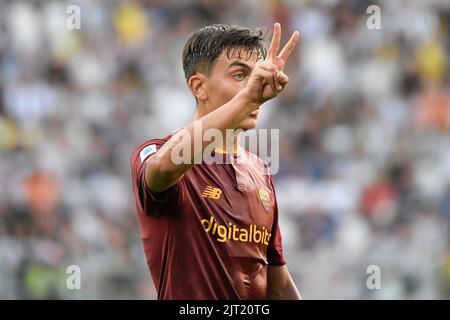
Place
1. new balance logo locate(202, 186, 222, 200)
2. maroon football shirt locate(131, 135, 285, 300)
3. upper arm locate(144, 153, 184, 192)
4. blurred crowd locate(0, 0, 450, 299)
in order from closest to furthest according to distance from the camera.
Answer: upper arm locate(144, 153, 184, 192), maroon football shirt locate(131, 135, 285, 300), new balance logo locate(202, 186, 222, 200), blurred crowd locate(0, 0, 450, 299)

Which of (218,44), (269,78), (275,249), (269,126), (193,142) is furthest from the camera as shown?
(269,126)

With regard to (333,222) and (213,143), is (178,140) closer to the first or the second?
(213,143)

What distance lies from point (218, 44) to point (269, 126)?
7489mm

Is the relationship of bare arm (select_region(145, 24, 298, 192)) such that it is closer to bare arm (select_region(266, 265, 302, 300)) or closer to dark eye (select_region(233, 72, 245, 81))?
dark eye (select_region(233, 72, 245, 81))

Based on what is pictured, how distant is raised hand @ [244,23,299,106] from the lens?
3.97m

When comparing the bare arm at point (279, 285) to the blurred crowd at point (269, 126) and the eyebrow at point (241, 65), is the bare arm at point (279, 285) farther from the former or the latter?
the blurred crowd at point (269, 126)

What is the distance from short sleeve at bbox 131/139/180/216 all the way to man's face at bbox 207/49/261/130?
426 millimetres

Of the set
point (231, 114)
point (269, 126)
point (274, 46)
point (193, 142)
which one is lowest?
point (269, 126)

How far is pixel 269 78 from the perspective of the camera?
397 centimetres

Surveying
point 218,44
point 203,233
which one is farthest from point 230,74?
point 203,233

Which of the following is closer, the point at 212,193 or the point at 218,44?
the point at 212,193

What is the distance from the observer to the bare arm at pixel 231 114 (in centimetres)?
399

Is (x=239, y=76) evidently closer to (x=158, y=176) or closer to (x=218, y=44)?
(x=218, y=44)

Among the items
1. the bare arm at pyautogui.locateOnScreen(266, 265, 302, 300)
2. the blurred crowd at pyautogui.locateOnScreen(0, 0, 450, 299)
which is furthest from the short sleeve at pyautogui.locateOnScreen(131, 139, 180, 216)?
the blurred crowd at pyautogui.locateOnScreen(0, 0, 450, 299)
